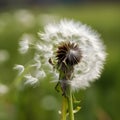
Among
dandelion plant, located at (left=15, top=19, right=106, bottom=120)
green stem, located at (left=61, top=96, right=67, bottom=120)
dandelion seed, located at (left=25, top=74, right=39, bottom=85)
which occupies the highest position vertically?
dandelion plant, located at (left=15, top=19, right=106, bottom=120)

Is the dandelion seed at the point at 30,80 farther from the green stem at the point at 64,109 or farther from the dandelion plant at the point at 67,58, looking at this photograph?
the green stem at the point at 64,109

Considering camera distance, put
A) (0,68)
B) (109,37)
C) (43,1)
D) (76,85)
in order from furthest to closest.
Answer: (43,1)
(109,37)
(0,68)
(76,85)

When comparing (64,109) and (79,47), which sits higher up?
(79,47)

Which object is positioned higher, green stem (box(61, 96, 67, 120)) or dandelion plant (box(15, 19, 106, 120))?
dandelion plant (box(15, 19, 106, 120))

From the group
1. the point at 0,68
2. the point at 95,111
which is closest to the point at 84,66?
the point at 95,111

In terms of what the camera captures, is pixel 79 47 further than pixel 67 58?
Yes

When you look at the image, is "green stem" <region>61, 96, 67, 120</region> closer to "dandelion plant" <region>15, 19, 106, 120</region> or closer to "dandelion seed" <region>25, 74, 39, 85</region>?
"dandelion plant" <region>15, 19, 106, 120</region>

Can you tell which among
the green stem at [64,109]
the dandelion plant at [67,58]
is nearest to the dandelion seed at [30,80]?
the dandelion plant at [67,58]

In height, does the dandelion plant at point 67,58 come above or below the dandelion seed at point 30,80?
above

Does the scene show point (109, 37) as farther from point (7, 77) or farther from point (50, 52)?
point (50, 52)

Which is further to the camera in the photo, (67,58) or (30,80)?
(30,80)

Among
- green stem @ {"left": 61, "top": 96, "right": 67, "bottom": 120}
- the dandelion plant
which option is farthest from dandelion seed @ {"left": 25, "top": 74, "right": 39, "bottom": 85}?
green stem @ {"left": 61, "top": 96, "right": 67, "bottom": 120}
